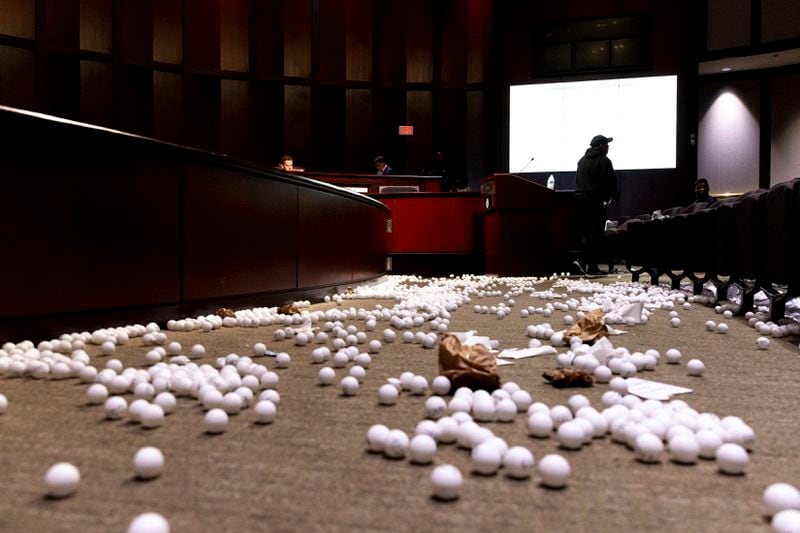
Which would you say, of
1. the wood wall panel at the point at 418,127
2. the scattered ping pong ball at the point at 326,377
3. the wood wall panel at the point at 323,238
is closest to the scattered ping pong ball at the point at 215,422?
the scattered ping pong ball at the point at 326,377

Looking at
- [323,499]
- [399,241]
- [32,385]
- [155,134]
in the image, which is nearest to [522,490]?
[323,499]

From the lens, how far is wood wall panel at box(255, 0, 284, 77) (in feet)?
34.0

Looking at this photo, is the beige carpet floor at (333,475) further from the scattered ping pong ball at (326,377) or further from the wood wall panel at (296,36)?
→ the wood wall panel at (296,36)

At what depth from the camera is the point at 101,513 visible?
0.82 m

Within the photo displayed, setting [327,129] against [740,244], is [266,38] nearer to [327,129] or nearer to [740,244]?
[327,129]

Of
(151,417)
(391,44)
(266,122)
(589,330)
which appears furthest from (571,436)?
(391,44)

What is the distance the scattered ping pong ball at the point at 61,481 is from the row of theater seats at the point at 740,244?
105 inches

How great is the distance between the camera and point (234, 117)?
34.2ft

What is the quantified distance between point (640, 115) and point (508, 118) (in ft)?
7.22

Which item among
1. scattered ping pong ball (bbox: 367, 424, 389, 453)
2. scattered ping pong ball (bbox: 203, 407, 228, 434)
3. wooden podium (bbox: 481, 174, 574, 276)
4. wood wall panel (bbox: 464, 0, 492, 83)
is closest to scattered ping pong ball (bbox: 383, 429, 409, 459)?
scattered ping pong ball (bbox: 367, 424, 389, 453)

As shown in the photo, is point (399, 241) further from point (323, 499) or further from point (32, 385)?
point (323, 499)

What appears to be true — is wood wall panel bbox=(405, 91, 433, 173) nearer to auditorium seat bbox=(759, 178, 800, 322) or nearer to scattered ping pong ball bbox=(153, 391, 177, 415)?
auditorium seat bbox=(759, 178, 800, 322)

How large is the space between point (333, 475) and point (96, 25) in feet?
32.4

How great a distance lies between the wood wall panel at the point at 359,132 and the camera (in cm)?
1107
